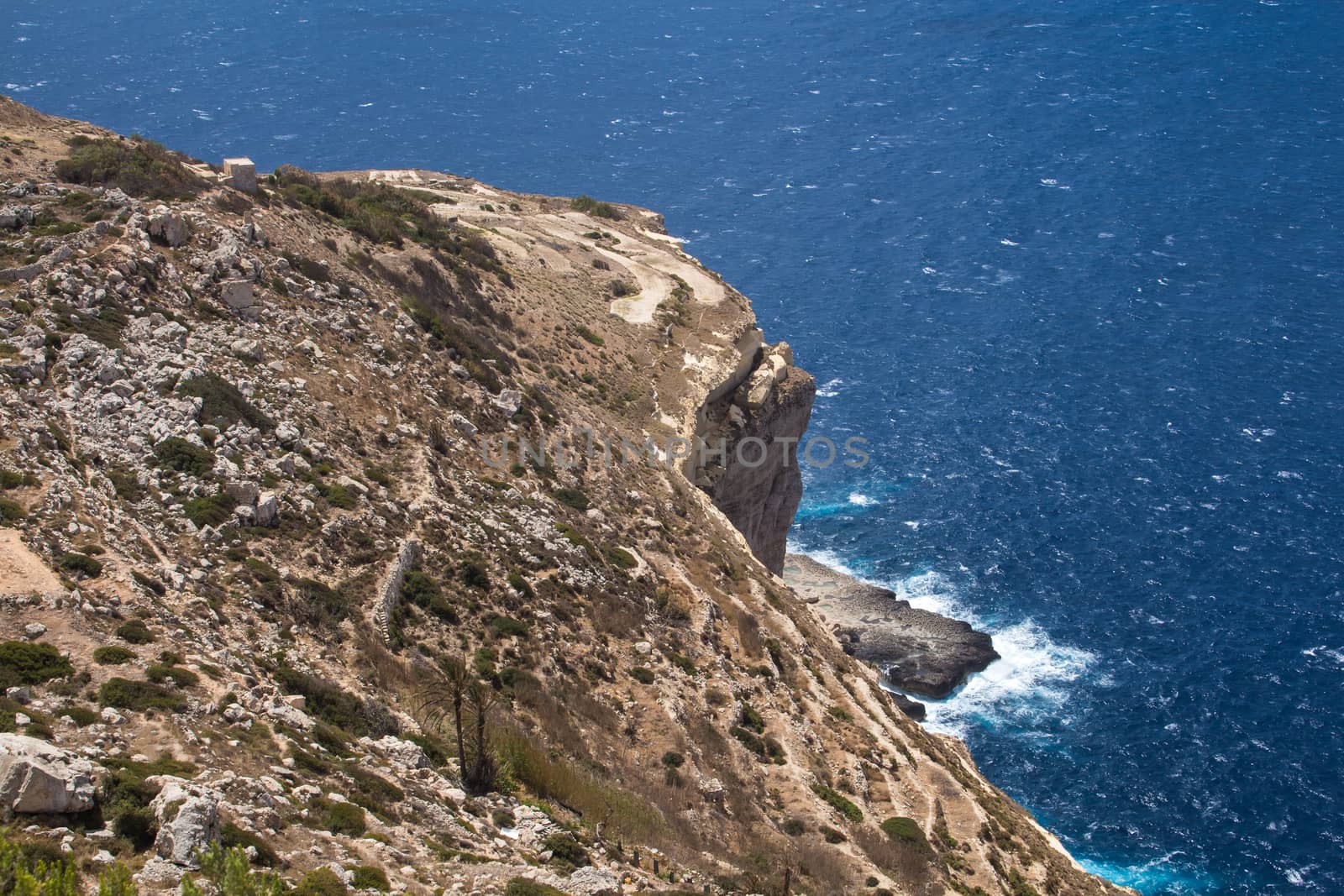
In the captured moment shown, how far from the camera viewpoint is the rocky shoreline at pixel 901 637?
3558 inches

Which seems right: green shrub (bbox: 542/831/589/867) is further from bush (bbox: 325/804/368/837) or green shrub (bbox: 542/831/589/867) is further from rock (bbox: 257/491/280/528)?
rock (bbox: 257/491/280/528)

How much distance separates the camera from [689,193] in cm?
16150

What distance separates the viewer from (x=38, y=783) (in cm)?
2403

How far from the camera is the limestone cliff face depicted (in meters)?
80.4

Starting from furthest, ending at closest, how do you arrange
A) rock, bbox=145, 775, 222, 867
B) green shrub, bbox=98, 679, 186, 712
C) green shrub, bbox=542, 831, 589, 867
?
1. green shrub, bbox=542, 831, 589, 867
2. green shrub, bbox=98, 679, 186, 712
3. rock, bbox=145, 775, 222, 867

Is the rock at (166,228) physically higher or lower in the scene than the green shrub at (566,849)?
higher

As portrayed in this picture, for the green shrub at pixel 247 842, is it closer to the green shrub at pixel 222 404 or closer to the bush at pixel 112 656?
the bush at pixel 112 656

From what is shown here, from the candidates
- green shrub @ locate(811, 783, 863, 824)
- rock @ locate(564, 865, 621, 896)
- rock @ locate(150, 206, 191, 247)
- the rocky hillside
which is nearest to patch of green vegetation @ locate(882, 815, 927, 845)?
the rocky hillside

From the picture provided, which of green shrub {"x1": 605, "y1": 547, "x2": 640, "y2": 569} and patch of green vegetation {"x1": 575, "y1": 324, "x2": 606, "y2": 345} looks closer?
green shrub {"x1": 605, "y1": 547, "x2": 640, "y2": 569}

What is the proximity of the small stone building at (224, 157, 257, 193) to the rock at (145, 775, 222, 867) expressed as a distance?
42.8 m

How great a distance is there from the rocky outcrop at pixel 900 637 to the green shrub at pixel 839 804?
39933mm

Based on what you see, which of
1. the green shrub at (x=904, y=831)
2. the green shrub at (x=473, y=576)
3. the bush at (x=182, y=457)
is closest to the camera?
the bush at (x=182, y=457)

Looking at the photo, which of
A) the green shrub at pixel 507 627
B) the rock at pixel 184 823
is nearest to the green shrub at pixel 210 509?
the green shrub at pixel 507 627

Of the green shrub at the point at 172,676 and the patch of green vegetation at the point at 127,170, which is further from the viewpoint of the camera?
the patch of green vegetation at the point at 127,170
